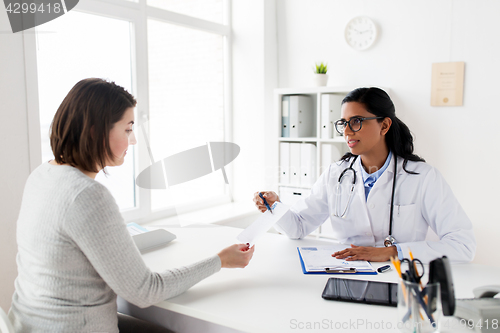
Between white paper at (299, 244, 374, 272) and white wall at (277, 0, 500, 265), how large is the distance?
1526 millimetres

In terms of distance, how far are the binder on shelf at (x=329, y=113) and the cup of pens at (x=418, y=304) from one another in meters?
2.03

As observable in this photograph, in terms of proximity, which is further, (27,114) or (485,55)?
(485,55)

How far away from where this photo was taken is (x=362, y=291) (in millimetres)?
1196

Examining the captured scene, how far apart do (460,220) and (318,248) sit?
0.56 m

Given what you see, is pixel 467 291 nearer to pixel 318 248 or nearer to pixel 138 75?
pixel 318 248

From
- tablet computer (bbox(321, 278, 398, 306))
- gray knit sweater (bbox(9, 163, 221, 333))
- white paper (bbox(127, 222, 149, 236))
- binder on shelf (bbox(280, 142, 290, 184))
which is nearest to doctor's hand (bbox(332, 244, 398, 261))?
tablet computer (bbox(321, 278, 398, 306))

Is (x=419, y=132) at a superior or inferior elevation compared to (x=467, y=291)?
superior

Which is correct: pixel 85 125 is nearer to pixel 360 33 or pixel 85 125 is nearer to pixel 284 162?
pixel 284 162

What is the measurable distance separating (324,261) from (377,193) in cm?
48

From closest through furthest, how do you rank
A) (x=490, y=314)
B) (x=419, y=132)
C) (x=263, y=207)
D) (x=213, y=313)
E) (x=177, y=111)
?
1. (x=490, y=314)
2. (x=213, y=313)
3. (x=263, y=207)
4. (x=419, y=132)
5. (x=177, y=111)

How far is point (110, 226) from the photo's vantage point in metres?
1.07

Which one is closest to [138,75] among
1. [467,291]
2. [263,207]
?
[263,207]

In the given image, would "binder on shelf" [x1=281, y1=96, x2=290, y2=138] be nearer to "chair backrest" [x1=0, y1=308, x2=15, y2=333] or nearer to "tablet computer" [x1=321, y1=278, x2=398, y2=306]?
"tablet computer" [x1=321, y1=278, x2=398, y2=306]

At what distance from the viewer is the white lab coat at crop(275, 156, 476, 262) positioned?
5.10 ft
